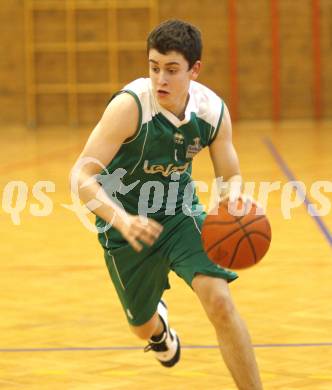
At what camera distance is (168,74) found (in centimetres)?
406

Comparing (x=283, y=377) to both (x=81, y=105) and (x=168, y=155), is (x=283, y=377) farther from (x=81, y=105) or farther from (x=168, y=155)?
(x=81, y=105)

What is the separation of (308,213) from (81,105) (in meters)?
9.72

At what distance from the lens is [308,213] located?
9570 millimetres

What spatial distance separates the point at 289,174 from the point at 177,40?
8.27m

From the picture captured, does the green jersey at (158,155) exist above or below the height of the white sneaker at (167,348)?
above

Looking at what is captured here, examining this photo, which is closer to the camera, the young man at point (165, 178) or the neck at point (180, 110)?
the young man at point (165, 178)

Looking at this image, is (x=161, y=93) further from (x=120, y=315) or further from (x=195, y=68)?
(x=120, y=315)

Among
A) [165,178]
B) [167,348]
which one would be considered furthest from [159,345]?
[165,178]

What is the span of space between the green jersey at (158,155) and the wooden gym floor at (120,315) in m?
0.78

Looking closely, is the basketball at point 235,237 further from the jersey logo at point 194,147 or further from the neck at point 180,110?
the neck at point 180,110

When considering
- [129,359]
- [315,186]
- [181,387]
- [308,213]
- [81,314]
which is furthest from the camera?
[315,186]

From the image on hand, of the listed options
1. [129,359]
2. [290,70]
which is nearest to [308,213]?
[129,359]

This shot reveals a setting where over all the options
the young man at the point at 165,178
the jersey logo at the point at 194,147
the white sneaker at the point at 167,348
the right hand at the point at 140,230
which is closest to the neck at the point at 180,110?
the young man at the point at 165,178

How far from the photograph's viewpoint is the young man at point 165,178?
156 inches
